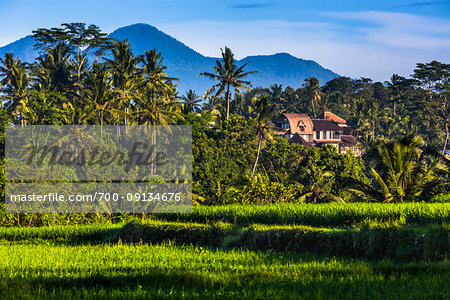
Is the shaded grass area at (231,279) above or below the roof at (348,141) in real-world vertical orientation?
below

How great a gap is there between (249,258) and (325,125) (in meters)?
80.3

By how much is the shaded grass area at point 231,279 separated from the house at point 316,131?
245 feet

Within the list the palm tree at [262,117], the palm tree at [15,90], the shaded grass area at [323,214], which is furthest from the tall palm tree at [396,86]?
the shaded grass area at [323,214]

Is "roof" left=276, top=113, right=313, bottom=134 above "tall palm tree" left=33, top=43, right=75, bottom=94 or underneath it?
underneath

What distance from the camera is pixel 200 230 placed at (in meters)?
18.7

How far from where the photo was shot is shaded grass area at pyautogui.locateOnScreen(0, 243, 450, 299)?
8.60 m

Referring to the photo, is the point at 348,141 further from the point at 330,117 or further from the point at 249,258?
the point at 249,258

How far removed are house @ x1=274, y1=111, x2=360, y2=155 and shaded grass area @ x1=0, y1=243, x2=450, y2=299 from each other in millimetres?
74611

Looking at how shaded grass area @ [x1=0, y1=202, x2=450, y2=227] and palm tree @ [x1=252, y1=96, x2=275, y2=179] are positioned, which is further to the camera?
palm tree @ [x1=252, y1=96, x2=275, y2=179]

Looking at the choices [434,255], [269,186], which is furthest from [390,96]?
[434,255]

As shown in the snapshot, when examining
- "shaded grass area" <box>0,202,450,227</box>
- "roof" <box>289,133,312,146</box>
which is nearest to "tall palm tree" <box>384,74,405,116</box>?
"roof" <box>289,133,312,146</box>

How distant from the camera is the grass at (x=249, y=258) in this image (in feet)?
29.4

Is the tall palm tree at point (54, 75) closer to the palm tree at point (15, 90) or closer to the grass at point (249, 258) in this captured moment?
the palm tree at point (15, 90)

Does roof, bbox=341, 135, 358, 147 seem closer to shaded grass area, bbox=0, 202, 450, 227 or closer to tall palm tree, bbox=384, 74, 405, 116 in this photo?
tall palm tree, bbox=384, 74, 405, 116
